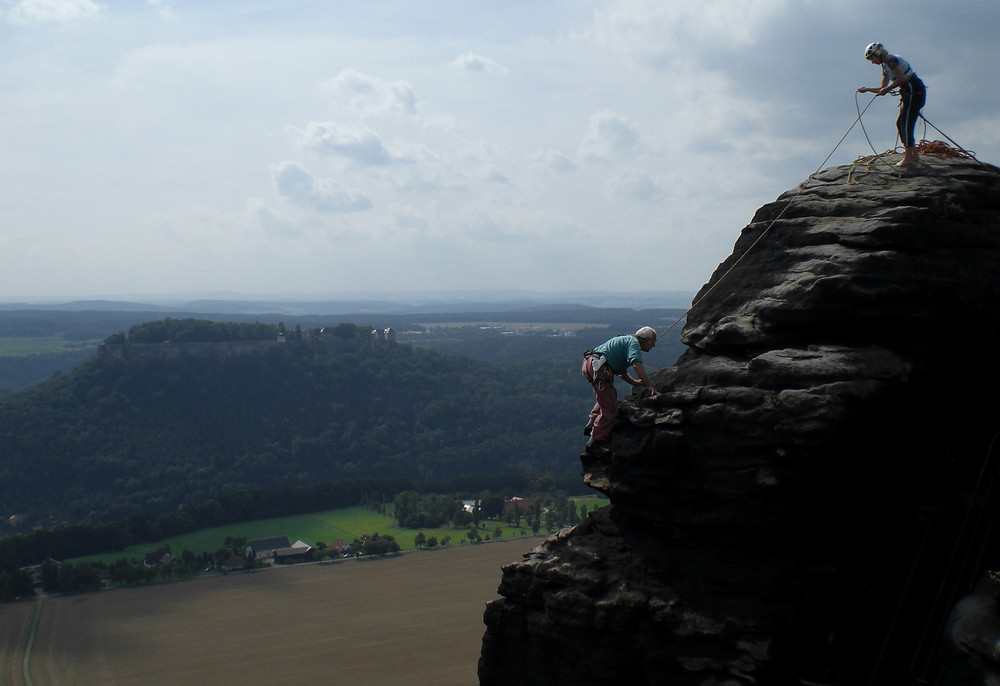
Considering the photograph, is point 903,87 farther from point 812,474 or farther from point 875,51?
point 812,474

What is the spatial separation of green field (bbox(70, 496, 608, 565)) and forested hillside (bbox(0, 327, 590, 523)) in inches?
708

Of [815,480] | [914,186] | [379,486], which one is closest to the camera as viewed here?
[815,480]

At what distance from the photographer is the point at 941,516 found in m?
9.67

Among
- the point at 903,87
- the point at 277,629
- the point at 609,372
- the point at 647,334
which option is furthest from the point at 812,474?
the point at 277,629

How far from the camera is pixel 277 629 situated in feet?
134

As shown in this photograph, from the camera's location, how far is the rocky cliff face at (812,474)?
8.92m

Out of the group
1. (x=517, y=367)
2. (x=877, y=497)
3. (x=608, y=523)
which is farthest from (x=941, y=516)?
(x=517, y=367)

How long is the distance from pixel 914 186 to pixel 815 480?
13.8 feet

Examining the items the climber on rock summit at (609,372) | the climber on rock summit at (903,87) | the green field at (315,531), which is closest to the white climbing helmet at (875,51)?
the climber on rock summit at (903,87)

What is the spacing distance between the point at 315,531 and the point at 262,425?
41.9m

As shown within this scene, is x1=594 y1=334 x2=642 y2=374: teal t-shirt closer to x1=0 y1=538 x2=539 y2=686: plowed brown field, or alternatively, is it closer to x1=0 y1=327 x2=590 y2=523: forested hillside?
x1=0 y1=538 x2=539 y2=686: plowed brown field

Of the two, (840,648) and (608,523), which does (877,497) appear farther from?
(608,523)

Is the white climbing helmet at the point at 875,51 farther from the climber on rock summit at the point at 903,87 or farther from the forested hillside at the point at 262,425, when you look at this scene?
the forested hillside at the point at 262,425

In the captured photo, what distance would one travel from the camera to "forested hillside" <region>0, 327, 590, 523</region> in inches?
3489
